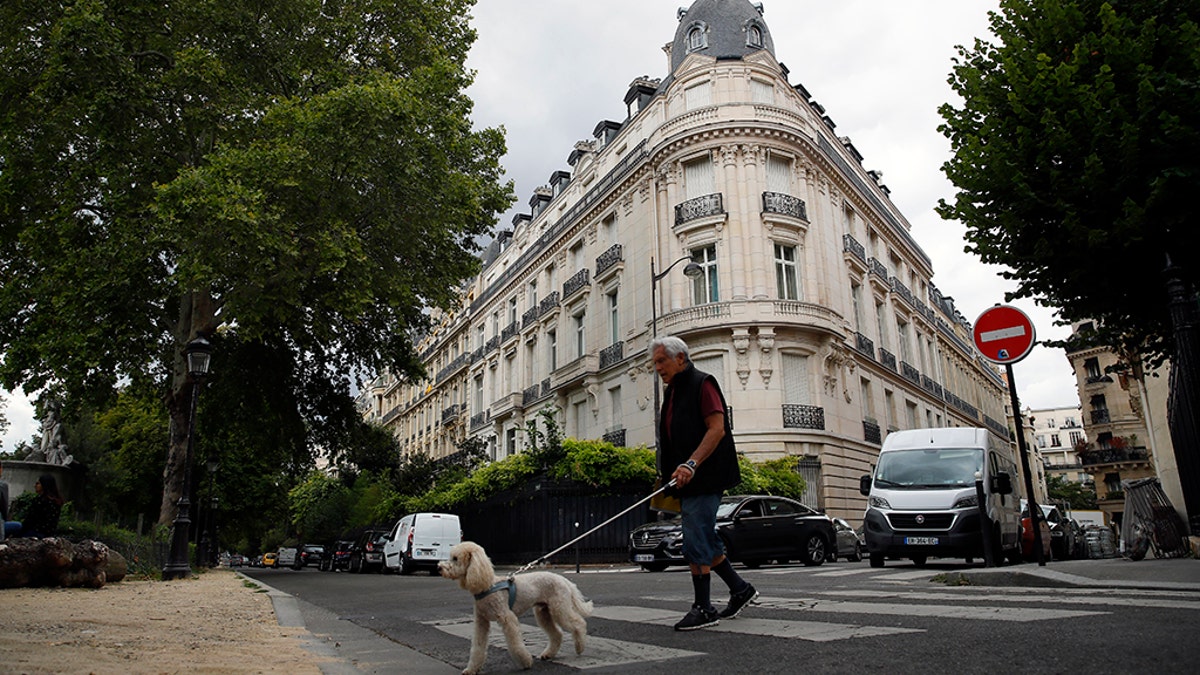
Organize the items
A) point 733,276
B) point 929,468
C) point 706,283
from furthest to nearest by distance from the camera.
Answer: point 706,283
point 733,276
point 929,468

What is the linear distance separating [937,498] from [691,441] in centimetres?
829

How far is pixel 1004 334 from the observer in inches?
359

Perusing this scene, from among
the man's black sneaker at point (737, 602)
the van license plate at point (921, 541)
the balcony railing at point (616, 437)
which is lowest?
the man's black sneaker at point (737, 602)

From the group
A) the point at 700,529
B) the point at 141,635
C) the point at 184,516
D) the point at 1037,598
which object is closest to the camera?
the point at 700,529

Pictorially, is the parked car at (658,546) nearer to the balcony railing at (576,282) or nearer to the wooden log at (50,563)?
the wooden log at (50,563)

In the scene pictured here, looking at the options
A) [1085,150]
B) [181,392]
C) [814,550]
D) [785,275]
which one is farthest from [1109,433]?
[181,392]

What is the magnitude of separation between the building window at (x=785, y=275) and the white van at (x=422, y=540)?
1397 cm

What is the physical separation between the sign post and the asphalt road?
255 cm

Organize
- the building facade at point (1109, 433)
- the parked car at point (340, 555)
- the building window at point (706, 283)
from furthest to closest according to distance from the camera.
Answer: the building facade at point (1109, 433), the parked car at point (340, 555), the building window at point (706, 283)

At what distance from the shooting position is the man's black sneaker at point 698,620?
471 centimetres

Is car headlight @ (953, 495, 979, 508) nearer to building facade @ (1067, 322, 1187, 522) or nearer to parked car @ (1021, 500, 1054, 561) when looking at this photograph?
parked car @ (1021, 500, 1054, 561)

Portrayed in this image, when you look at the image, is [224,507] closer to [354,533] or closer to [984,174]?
[354,533]

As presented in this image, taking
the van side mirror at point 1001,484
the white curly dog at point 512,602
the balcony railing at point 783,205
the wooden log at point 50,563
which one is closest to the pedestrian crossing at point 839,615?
the white curly dog at point 512,602

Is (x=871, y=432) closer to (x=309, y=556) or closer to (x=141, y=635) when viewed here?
(x=309, y=556)
